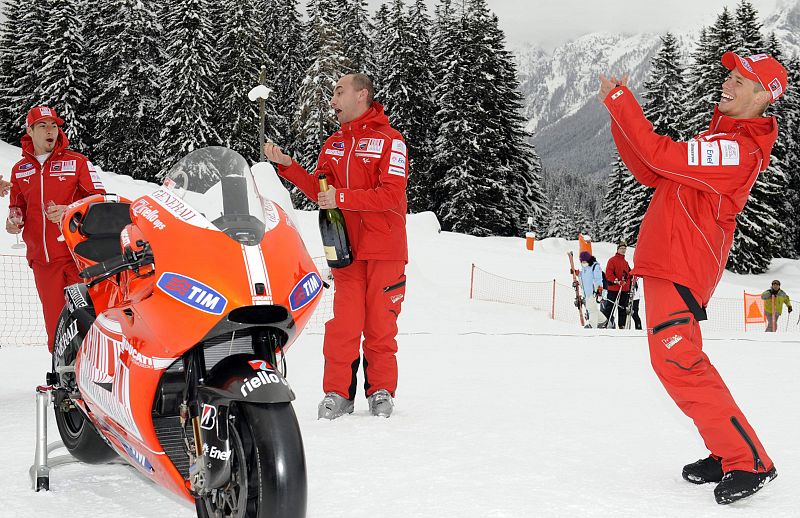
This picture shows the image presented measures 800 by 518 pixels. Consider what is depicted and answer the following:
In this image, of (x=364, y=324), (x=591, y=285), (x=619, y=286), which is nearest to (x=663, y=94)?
(x=619, y=286)

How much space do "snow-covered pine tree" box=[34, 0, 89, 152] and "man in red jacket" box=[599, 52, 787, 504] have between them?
4520cm

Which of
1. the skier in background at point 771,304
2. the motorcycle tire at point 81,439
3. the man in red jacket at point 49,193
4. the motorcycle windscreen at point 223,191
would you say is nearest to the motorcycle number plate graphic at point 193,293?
the motorcycle windscreen at point 223,191

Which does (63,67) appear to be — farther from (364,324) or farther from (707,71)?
(364,324)

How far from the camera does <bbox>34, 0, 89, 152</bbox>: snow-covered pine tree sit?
45.0 meters

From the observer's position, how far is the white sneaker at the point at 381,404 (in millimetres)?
5328

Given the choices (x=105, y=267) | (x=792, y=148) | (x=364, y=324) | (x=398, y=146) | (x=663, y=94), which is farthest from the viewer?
(x=663, y=94)

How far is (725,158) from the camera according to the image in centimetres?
359

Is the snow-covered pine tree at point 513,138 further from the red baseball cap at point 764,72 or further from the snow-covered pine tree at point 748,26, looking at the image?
the red baseball cap at point 764,72

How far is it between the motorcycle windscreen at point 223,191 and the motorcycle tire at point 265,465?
619 millimetres

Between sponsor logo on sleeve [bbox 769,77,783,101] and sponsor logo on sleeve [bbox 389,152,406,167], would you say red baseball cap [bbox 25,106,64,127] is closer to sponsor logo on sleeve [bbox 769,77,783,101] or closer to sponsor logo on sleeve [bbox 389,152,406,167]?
sponsor logo on sleeve [bbox 389,152,406,167]

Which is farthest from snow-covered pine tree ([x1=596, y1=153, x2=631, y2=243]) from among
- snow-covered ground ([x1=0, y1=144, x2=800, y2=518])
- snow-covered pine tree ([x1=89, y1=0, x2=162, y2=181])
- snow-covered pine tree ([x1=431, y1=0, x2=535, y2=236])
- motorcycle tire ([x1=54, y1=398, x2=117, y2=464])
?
motorcycle tire ([x1=54, y1=398, x2=117, y2=464])

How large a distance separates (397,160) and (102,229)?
2194 millimetres

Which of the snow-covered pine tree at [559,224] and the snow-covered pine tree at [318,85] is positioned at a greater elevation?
the snow-covered pine tree at [318,85]

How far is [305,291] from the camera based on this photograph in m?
2.95
